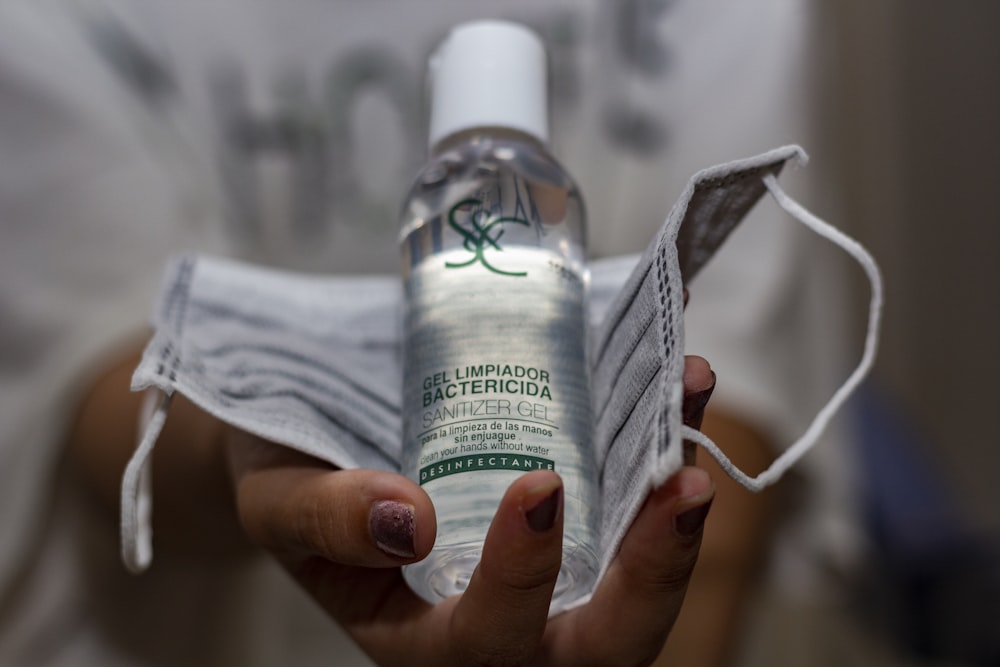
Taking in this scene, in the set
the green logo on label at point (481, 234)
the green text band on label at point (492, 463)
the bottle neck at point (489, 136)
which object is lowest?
the green text band on label at point (492, 463)

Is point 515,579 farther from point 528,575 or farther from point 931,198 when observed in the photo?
point 931,198

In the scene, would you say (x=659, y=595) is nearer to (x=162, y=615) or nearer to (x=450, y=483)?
(x=450, y=483)

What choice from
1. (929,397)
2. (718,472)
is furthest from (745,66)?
(929,397)

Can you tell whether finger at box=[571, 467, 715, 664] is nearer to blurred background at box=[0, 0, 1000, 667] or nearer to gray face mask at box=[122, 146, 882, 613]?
gray face mask at box=[122, 146, 882, 613]

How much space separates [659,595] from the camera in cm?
23

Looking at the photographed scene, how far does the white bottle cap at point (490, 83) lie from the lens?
292 millimetres

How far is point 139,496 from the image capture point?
26 cm

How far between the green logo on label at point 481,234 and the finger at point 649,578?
86 mm

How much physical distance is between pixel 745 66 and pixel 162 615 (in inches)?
19.3

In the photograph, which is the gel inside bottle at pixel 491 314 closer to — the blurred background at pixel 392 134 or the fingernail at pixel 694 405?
the fingernail at pixel 694 405

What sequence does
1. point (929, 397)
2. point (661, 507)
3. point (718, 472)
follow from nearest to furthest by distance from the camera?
point (661, 507) → point (718, 472) → point (929, 397)

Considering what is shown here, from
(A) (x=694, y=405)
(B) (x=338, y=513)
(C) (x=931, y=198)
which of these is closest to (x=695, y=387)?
(A) (x=694, y=405)

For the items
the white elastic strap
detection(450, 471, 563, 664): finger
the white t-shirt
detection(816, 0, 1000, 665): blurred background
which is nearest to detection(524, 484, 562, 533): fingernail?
detection(450, 471, 563, 664): finger

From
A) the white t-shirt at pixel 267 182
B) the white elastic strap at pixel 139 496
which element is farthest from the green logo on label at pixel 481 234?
the white t-shirt at pixel 267 182
